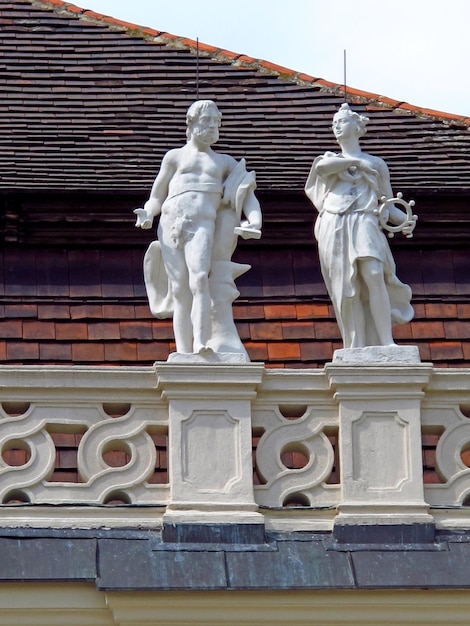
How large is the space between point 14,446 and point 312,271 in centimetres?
477

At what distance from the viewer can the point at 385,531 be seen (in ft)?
55.3

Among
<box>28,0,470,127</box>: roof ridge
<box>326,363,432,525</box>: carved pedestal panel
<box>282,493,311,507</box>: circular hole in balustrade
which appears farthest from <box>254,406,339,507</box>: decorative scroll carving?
<box>28,0,470,127</box>: roof ridge

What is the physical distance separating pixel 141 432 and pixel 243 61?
7.26 meters

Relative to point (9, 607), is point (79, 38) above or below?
above

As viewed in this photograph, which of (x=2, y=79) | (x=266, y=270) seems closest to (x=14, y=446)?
(x=266, y=270)

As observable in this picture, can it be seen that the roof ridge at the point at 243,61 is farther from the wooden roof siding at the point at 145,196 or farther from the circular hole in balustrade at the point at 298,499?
the circular hole in balustrade at the point at 298,499

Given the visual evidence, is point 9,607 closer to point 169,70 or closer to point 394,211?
point 394,211

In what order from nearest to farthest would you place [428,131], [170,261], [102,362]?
[170,261], [102,362], [428,131]

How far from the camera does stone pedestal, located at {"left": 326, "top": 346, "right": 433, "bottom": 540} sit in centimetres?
1691

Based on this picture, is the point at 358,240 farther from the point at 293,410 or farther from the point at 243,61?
the point at 243,61

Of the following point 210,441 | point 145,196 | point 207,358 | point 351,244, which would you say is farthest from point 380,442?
point 145,196

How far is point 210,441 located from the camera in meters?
16.9

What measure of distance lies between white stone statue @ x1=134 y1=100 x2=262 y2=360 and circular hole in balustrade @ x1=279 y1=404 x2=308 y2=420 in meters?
0.43

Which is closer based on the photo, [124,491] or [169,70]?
[124,491]
